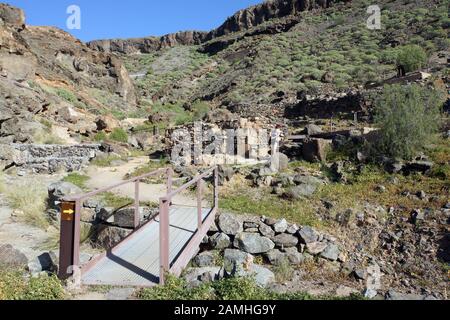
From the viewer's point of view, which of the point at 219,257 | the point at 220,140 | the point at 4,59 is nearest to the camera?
the point at 219,257

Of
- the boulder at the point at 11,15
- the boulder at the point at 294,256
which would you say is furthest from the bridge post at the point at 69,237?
the boulder at the point at 11,15

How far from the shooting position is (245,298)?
13.3ft

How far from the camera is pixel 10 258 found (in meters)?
5.82

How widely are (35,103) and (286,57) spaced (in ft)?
85.8

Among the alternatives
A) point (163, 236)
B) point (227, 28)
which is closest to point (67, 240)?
point (163, 236)

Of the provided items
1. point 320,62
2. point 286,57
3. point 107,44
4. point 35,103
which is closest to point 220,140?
point 35,103

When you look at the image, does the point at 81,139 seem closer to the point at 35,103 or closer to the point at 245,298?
the point at 35,103

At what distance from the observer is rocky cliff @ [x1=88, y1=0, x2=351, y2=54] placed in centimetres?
6044

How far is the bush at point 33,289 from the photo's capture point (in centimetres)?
396

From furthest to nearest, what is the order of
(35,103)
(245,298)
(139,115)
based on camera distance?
(139,115) < (35,103) < (245,298)

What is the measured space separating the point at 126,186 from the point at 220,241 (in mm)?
4792

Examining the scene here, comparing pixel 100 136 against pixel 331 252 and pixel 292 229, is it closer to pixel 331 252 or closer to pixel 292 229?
pixel 292 229

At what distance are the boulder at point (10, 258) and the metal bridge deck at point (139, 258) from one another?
1551 mm

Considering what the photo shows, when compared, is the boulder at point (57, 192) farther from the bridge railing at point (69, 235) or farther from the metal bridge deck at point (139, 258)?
the bridge railing at point (69, 235)
